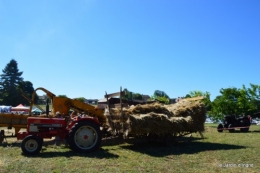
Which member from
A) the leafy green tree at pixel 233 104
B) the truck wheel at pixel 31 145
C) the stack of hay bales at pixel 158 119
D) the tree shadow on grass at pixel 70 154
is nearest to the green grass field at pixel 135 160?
the tree shadow on grass at pixel 70 154

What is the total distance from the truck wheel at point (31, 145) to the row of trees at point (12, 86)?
178 ft

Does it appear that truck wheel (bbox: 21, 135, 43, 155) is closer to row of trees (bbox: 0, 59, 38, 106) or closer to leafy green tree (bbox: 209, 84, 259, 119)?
leafy green tree (bbox: 209, 84, 259, 119)

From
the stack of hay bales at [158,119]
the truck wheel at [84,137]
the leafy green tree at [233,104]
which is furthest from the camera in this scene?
the leafy green tree at [233,104]

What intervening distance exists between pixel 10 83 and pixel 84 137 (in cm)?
6208

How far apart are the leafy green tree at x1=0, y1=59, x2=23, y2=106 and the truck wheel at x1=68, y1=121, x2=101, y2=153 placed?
183 ft

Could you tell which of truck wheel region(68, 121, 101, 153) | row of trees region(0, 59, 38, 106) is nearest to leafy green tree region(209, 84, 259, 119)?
truck wheel region(68, 121, 101, 153)

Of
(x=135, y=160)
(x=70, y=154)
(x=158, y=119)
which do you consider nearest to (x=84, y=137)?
(x=70, y=154)

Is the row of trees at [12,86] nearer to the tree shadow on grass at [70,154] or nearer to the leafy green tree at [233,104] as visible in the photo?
the leafy green tree at [233,104]

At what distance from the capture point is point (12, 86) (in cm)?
6378

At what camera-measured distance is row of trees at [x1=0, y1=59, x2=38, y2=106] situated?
5972 centimetres

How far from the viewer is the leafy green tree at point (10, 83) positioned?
196 ft

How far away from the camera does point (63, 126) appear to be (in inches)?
372

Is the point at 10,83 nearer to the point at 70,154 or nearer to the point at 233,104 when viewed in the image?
the point at 233,104

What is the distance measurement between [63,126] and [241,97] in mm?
25223
